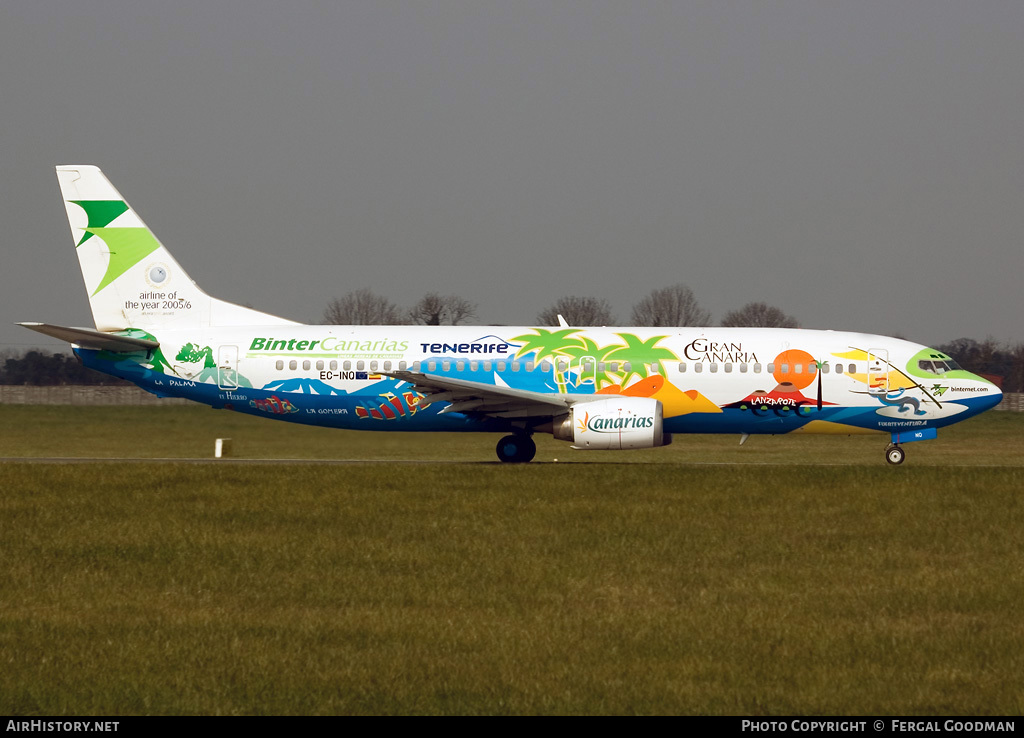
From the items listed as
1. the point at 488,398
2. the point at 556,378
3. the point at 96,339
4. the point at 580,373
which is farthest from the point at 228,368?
the point at 580,373

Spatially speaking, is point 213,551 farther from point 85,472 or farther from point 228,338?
point 228,338

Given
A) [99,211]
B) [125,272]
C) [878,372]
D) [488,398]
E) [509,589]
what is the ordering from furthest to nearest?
[99,211] → [125,272] → [878,372] → [488,398] → [509,589]

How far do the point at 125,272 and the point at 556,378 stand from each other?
1207 cm

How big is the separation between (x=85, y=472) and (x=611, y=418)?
39.3 feet

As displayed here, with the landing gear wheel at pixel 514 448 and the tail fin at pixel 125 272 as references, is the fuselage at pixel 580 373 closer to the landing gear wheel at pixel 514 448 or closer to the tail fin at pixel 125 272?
the landing gear wheel at pixel 514 448

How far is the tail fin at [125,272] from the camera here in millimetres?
32562

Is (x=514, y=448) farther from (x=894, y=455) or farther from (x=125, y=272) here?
(x=125, y=272)

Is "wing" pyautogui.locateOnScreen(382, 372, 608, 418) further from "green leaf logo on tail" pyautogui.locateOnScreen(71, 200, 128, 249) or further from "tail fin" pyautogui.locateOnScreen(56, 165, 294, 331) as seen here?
"green leaf logo on tail" pyautogui.locateOnScreen(71, 200, 128, 249)

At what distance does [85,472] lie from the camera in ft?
72.2

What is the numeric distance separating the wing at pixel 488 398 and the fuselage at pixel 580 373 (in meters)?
0.21

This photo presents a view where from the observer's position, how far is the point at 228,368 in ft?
103

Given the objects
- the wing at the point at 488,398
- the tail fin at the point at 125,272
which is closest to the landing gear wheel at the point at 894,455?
the wing at the point at 488,398

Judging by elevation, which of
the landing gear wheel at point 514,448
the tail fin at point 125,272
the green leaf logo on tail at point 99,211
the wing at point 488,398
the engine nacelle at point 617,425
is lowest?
the landing gear wheel at point 514,448
